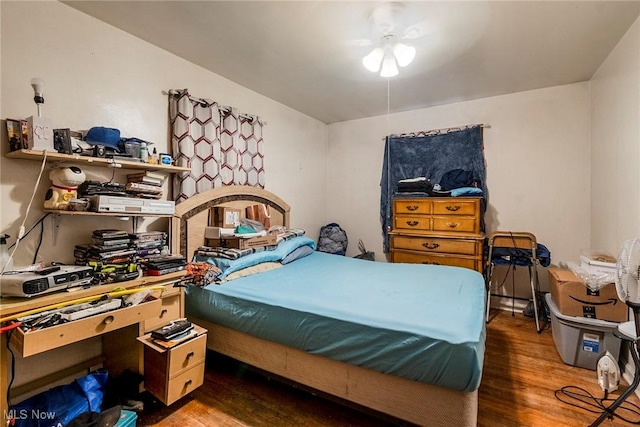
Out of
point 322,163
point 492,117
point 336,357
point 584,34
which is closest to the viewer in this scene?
point 336,357

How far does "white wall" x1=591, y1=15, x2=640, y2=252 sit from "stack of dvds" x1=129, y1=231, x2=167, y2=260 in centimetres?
338

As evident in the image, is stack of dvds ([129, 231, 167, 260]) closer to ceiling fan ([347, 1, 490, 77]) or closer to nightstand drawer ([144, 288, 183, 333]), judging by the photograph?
nightstand drawer ([144, 288, 183, 333])

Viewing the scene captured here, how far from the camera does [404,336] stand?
1.34 m

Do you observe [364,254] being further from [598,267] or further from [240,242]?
[598,267]

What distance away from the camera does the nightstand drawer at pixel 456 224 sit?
3.02m

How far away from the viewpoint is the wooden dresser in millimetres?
3010

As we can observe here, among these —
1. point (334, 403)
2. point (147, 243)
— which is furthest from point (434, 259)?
point (147, 243)

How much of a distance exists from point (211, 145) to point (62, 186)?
46.6 inches

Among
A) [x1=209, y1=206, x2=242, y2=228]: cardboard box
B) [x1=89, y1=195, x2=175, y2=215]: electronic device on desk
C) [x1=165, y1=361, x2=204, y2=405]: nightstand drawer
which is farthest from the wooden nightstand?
[x1=209, y1=206, x2=242, y2=228]: cardboard box

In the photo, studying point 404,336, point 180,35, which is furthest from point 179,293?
point 180,35

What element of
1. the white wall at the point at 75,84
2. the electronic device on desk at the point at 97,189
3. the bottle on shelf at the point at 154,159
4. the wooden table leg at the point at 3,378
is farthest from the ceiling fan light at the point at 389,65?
the wooden table leg at the point at 3,378

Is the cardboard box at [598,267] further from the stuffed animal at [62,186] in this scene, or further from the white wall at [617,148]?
the stuffed animal at [62,186]

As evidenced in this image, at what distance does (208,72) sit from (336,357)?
8.91 feet

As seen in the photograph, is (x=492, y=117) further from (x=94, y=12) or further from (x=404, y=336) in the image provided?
(x=94, y=12)
